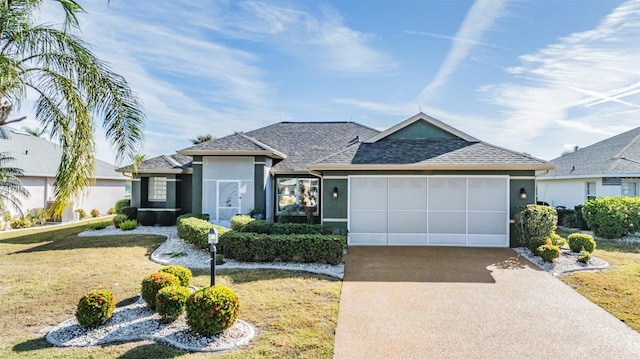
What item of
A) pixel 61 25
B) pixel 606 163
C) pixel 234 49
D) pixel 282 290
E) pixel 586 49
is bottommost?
pixel 282 290

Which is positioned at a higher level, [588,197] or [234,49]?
[234,49]

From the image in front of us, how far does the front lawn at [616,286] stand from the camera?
22.2 feet

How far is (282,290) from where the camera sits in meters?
7.81

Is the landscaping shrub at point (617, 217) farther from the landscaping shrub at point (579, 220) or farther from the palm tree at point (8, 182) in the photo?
the palm tree at point (8, 182)

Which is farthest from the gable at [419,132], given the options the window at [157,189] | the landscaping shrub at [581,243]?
the window at [157,189]

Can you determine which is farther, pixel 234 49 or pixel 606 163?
pixel 606 163

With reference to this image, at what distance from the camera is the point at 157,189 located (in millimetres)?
18891

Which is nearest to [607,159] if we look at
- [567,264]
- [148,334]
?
[567,264]

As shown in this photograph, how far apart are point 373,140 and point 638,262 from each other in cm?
991

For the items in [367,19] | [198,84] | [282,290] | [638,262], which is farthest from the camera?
[198,84]

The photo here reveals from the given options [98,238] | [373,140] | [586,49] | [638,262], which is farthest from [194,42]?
[638,262]

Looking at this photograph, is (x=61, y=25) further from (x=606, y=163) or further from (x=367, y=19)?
(x=606, y=163)

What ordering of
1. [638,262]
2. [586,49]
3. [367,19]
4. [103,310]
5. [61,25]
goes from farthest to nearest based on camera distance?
[367,19] < [586,49] < [638,262] < [61,25] < [103,310]

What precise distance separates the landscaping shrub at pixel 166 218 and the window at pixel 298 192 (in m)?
5.98
